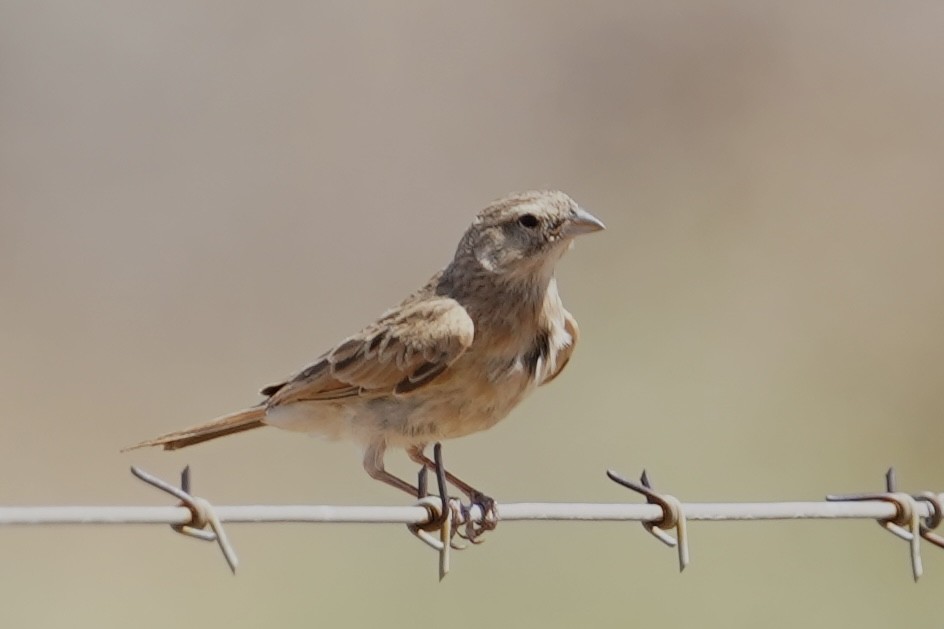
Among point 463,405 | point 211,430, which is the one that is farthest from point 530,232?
point 211,430

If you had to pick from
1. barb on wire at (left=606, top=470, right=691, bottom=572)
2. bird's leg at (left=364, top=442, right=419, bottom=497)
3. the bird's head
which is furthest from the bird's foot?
the bird's head

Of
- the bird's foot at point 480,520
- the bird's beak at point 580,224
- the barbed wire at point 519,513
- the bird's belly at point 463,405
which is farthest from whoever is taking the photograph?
the bird's beak at point 580,224

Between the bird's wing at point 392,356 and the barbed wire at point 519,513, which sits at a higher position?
the bird's wing at point 392,356

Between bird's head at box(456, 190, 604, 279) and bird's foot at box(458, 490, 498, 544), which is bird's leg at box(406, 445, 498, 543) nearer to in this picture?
bird's foot at box(458, 490, 498, 544)

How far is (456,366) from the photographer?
6.00 meters

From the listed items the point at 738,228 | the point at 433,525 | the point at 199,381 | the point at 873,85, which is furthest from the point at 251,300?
the point at 433,525

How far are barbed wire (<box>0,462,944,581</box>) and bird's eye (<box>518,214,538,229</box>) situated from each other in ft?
3.87

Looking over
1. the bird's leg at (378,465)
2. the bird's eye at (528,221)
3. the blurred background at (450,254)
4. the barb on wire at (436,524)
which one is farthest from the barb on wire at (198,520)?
the blurred background at (450,254)

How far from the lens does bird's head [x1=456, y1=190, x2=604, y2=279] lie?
6.23 metres

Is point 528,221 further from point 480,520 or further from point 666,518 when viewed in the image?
point 666,518

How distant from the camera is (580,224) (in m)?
6.20

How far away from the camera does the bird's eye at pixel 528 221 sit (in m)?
6.25

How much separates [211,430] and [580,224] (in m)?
1.46

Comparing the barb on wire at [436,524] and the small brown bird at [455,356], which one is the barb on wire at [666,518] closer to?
the barb on wire at [436,524]
